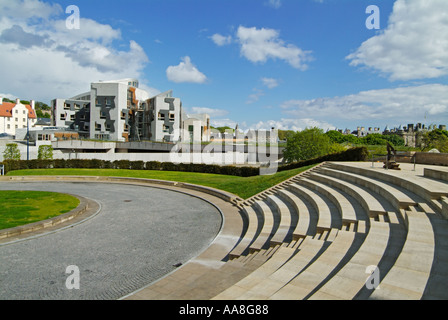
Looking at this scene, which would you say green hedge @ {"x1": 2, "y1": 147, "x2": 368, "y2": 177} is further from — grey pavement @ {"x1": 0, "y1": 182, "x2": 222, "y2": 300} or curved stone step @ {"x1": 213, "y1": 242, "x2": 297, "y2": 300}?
curved stone step @ {"x1": 213, "y1": 242, "x2": 297, "y2": 300}

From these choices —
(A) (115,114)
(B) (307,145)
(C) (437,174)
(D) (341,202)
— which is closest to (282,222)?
(D) (341,202)

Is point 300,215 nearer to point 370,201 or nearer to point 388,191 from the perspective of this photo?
point 370,201

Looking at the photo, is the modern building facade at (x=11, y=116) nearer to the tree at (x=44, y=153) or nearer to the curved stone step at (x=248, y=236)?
the tree at (x=44, y=153)

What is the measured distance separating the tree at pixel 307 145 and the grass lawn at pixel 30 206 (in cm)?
3299

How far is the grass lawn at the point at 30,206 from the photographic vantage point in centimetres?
1211

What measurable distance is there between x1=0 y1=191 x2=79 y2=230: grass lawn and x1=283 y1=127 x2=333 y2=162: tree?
32993 mm

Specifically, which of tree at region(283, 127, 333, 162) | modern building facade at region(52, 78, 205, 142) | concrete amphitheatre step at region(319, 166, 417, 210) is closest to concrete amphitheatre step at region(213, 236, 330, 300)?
concrete amphitheatre step at region(319, 166, 417, 210)

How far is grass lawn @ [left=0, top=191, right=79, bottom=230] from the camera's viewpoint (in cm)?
1211

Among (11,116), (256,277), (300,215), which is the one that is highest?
(11,116)

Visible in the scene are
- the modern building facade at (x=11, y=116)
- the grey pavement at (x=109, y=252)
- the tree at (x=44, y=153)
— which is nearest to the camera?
the grey pavement at (x=109, y=252)

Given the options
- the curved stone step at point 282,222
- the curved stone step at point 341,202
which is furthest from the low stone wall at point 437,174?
the curved stone step at point 282,222

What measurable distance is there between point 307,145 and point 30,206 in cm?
3630

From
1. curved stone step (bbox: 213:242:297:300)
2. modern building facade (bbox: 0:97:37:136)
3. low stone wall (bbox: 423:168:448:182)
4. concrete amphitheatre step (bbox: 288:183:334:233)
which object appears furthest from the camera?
modern building facade (bbox: 0:97:37:136)

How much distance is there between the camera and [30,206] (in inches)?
579
